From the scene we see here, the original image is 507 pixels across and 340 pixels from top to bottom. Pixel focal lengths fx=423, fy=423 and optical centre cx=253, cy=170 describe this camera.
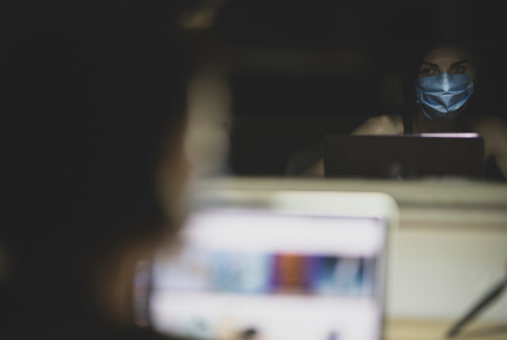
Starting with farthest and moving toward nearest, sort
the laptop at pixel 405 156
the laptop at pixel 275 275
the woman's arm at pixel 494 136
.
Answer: the woman's arm at pixel 494 136 < the laptop at pixel 405 156 < the laptop at pixel 275 275

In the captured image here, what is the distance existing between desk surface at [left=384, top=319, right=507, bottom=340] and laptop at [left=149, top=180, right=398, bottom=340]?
54 mm

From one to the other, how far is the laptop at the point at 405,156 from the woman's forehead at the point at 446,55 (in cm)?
69

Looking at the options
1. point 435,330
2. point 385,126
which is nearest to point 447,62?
point 385,126

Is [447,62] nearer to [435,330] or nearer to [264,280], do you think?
[435,330]

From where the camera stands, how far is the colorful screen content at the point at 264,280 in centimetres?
65

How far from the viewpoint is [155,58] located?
3.45 feet

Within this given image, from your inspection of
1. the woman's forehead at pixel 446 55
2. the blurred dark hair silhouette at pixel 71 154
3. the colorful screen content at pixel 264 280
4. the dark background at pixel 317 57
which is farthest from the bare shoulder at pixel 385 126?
the colorful screen content at pixel 264 280

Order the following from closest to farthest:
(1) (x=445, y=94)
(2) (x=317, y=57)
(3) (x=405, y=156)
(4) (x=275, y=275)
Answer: (4) (x=275, y=275) < (3) (x=405, y=156) < (1) (x=445, y=94) < (2) (x=317, y=57)

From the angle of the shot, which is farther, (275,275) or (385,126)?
(385,126)

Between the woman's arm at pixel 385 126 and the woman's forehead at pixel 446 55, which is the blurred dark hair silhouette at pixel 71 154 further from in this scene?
the woman's forehead at pixel 446 55

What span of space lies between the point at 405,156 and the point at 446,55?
780 millimetres

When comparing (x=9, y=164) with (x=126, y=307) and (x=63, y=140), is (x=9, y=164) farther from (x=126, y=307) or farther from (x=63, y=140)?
(x=126, y=307)

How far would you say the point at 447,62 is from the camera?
4.66 feet

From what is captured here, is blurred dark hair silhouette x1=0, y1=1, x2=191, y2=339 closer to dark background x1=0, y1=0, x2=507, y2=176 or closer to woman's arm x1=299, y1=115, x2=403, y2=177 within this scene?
woman's arm x1=299, y1=115, x2=403, y2=177
